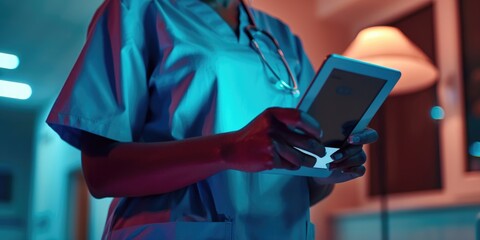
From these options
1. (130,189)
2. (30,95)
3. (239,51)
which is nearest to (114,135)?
(130,189)

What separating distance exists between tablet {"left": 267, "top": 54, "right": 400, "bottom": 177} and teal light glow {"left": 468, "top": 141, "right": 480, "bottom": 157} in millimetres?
1699

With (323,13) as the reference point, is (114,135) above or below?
below

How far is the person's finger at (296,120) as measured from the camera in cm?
54

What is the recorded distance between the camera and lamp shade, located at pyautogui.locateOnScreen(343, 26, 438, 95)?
6.68 feet

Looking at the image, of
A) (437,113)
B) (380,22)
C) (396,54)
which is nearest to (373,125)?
(437,113)

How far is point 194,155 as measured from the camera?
60 centimetres

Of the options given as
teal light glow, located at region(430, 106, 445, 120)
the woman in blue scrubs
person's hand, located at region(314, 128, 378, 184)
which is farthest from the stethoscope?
teal light glow, located at region(430, 106, 445, 120)

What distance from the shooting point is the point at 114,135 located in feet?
2.15

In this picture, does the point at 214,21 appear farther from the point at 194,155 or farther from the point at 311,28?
the point at 311,28

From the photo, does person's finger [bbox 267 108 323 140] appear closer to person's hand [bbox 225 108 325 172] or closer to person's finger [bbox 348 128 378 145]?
person's hand [bbox 225 108 325 172]

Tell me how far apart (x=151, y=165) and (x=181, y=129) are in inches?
3.5

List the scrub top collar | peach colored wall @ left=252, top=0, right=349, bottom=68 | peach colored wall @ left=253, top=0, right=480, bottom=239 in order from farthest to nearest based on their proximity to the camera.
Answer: peach colored wall @ left=252, top=0, right=349, bottom=68 → peach colored wall @ left=253, top=0, right=480, bottom=239 → the scrub top collar

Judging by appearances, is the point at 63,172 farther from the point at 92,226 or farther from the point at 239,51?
the point at 239,51

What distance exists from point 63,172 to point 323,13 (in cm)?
148
